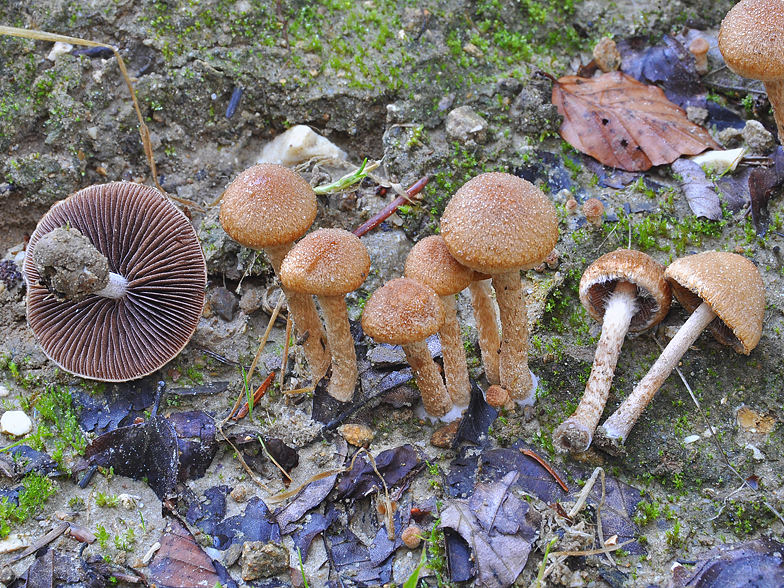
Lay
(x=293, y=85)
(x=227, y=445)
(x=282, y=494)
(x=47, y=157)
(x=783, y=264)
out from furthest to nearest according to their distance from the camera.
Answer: (x=293, y=85) < (x=47, y=157) < (x=783, y=264) < (x=227, y=445) < (x=282, y=494)

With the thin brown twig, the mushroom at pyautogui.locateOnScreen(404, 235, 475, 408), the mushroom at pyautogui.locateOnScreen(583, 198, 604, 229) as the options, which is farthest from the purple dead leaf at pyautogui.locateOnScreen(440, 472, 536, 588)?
the mushroom at pyautogui.locateOnScreen(583, 198, 604, 229)

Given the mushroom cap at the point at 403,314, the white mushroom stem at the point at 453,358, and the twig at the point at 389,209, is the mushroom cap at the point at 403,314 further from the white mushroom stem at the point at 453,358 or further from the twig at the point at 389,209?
the twig at the point at 389,209

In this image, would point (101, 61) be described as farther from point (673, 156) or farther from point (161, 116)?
point (673, 156)

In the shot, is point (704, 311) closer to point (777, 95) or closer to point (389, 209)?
point (777, 95)

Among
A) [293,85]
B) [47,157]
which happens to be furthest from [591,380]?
[47,157]

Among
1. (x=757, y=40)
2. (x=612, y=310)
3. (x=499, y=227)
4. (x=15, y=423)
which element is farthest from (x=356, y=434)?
(x=757, y=40)

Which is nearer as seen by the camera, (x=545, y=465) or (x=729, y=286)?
(x=729, y=286)

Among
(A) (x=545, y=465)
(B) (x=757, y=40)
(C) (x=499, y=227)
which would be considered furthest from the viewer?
(A) (x=545, y=465)
